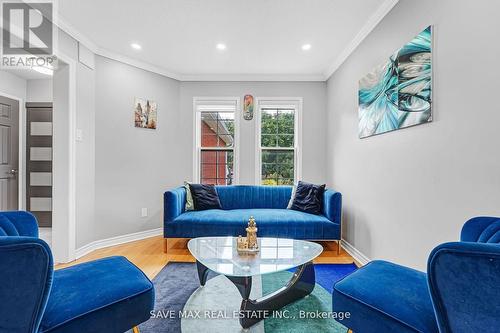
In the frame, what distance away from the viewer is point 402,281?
1.26 m

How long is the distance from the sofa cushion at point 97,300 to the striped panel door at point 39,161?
145 inches

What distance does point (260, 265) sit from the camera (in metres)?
1.60

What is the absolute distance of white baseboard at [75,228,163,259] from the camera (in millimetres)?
2840

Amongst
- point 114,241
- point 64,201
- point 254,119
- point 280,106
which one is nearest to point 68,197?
point 64,201

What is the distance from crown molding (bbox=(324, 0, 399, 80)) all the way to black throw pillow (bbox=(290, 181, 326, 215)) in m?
1.75

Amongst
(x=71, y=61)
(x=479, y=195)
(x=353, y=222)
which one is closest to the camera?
(x=479, y=195)

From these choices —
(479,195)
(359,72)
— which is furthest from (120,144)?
(479,195)

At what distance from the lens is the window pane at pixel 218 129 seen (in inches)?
158

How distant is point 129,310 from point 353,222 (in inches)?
100

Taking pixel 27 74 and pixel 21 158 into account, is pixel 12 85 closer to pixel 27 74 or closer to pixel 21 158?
pixel 27 74

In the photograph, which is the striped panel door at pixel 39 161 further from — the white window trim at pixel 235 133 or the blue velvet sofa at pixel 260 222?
the blue velvet sofa at pixel 260 222

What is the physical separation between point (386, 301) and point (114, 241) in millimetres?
3337

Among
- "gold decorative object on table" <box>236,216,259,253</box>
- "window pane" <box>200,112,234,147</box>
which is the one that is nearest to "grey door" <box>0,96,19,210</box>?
"window pane" <box>200,112,234,147</box>

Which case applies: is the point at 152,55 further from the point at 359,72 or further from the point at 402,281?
the point at 402,281
